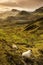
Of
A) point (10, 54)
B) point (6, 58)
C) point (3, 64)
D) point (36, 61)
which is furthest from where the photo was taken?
point (36, 61)

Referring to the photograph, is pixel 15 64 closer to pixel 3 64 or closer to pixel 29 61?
pixel 3 64

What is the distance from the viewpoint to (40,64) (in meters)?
48.0

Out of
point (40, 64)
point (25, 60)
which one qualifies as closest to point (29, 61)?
point (25, 60)

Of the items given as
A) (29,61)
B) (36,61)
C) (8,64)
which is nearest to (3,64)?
(8,64)

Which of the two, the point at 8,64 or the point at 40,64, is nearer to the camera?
the point at 8,64

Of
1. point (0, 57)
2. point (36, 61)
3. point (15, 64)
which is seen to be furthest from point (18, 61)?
point (36, 61)

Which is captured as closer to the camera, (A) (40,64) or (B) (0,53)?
(B) (0,53)

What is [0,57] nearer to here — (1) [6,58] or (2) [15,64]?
(1) [6,58]

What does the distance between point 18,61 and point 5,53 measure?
16.2ft

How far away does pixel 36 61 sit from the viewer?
4759 centimetres

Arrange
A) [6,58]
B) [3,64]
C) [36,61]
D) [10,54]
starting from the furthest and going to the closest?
[36,61] < [10,54] < [6,58] < [3,64]

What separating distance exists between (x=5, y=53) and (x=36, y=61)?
832 centimetres

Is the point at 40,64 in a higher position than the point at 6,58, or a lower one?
lower

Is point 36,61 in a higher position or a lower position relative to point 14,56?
lower
